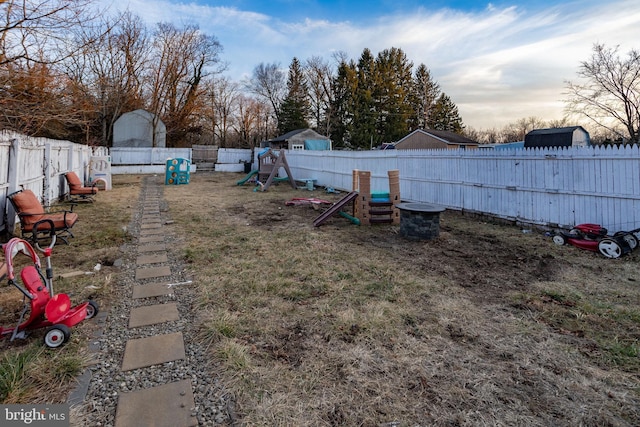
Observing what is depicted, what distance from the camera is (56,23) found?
13.6 feet

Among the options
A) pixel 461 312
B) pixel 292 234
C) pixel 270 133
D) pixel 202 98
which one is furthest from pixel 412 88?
pixel 461 312

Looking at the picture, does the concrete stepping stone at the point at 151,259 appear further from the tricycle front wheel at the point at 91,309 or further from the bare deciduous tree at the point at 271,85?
the bare deciduous tree at the point at 271,85

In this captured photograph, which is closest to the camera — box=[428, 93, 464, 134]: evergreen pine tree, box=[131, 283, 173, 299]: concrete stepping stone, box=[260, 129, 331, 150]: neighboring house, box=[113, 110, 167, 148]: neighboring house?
box=[131, 283, 173, 299]: concrete stepping stone

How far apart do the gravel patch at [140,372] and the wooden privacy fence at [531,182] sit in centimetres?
666

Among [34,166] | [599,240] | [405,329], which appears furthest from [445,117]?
[405,329]

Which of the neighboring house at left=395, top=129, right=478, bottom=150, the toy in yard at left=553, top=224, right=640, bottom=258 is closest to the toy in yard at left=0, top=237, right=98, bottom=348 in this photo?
the toy in yard at left=553, top=224, right=640, bottom=258

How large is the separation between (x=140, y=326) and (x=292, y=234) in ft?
11.8

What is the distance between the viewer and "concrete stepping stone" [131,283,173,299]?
3395 millimetres

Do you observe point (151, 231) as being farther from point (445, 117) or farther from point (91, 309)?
point (445, 117)

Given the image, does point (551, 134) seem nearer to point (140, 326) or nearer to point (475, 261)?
point (475, 261)

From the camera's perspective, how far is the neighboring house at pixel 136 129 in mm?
24062

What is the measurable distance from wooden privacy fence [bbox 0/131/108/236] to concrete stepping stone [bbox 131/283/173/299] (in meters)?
3.49

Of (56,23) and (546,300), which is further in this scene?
(56,23)

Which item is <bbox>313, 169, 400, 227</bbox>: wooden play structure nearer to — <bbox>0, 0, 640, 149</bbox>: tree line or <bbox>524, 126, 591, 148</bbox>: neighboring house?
<bbox>0, 0, 640, 149</bbox>: tree line
